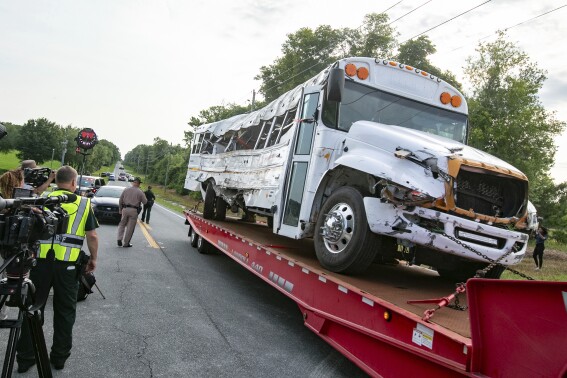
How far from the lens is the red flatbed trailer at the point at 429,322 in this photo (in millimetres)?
2211

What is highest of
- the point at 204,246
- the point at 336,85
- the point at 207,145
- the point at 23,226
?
the point at 336,85

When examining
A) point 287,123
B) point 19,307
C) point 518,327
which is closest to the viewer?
point 518,327

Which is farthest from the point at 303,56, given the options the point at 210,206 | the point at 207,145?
the point at 210,206

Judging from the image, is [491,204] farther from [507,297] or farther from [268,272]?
[268,272]

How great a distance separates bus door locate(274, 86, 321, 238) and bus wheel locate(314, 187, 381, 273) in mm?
628

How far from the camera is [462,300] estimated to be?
450cm

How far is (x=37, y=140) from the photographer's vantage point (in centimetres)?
7638

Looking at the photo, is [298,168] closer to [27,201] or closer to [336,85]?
[336,85]

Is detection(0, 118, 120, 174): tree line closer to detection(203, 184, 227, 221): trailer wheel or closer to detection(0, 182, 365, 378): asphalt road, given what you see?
detection(203, 184, 227, 221): trailer wheel

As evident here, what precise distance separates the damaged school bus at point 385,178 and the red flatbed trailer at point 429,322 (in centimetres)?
39

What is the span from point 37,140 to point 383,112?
3302 inches

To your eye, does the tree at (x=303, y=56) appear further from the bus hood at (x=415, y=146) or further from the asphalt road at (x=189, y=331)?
→ the bus hood at (x=415, y=146)

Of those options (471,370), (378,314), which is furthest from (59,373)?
(471,370)

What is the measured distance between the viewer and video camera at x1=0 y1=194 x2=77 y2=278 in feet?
8.28
